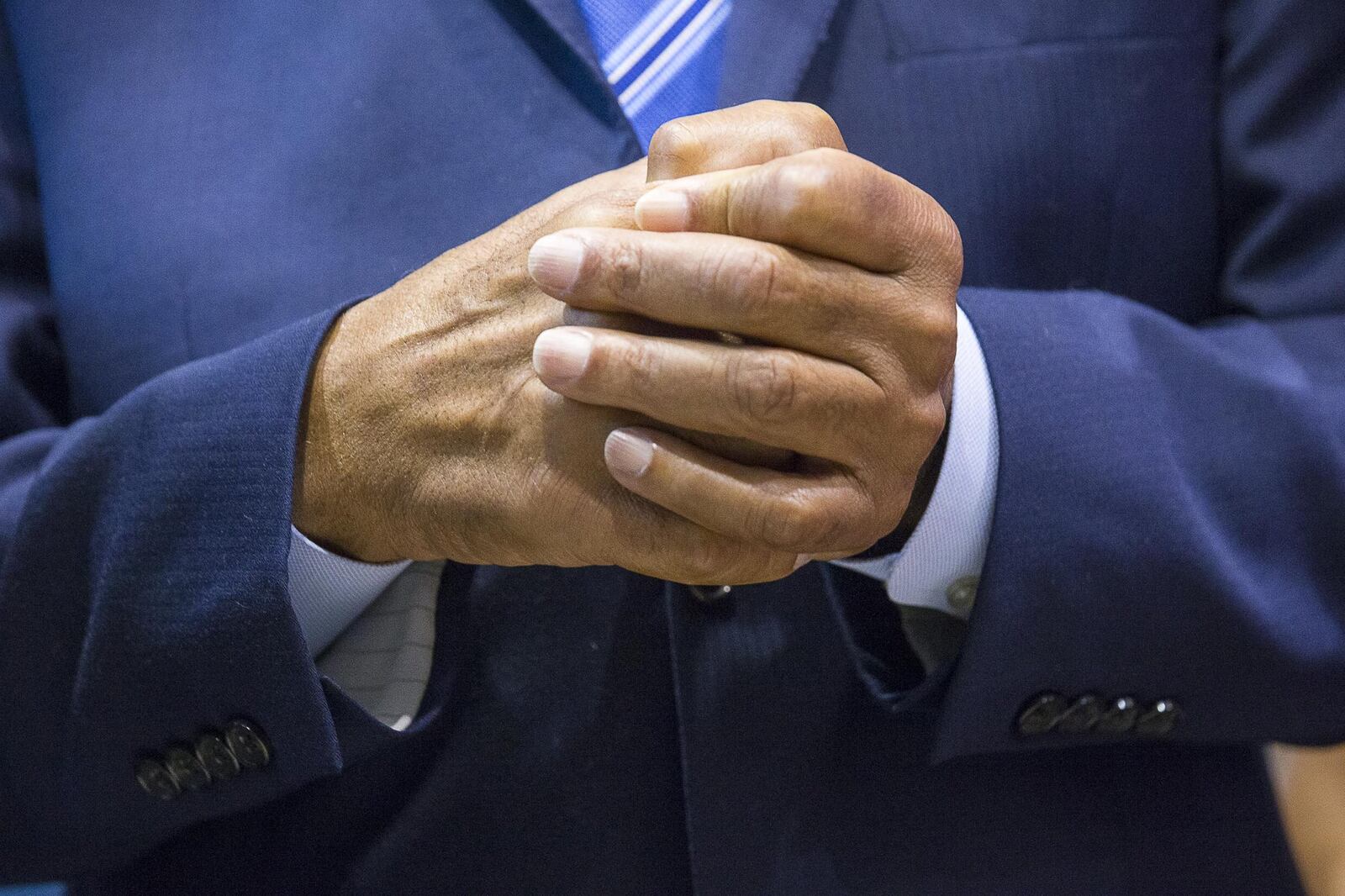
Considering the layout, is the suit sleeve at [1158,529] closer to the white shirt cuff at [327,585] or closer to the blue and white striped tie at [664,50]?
the blue and white striped tie at [664,50]

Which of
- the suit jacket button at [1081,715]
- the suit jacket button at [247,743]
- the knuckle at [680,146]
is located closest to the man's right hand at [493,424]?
the knuckle at [680,146]

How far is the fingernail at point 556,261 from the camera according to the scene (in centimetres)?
50

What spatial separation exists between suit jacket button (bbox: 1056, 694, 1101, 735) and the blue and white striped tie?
1.35 feet

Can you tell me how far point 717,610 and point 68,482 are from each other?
0.37 metres

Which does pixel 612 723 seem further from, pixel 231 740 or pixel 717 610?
pixel 231 740

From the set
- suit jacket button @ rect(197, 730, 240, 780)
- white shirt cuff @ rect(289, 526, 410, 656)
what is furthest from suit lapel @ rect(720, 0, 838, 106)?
suit jacket button @ rect(197, 730, 240, 780)

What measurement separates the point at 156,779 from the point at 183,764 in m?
0.02

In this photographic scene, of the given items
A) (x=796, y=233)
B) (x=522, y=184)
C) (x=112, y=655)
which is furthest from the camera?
(x=522, y=184)

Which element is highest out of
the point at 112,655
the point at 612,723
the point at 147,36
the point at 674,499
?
the point at 147,36

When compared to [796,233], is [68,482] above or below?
below

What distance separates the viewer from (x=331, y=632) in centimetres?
68

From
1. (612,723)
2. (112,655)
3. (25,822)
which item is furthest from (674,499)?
(25,822)

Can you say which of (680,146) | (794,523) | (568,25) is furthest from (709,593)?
(568,25)

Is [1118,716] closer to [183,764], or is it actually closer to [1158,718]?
[1158,718]
